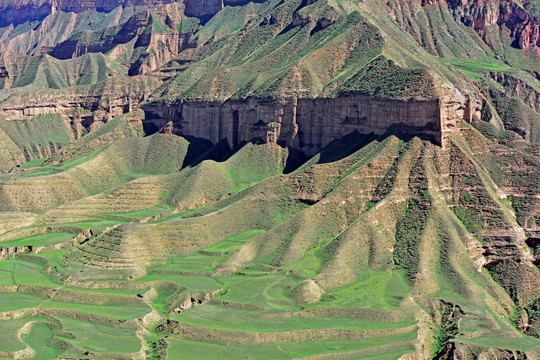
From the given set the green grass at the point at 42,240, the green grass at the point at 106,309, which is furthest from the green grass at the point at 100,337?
the green grass at the point at 42,240

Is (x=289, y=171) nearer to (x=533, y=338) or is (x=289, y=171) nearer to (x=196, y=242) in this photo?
(x=196, y=242)

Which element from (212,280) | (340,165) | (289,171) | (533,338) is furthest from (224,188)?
(533,338)

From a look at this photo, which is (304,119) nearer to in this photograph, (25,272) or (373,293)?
(373,293)

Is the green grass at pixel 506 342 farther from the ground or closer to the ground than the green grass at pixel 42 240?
closer to the ground

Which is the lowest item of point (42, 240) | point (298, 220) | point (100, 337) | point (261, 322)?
point (100, 337)

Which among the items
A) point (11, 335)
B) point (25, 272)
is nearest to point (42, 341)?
point (11, 335)

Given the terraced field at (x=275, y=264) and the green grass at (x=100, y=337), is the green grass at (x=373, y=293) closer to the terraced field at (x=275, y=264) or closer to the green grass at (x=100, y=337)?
the terraced field at (x=275, y=264)

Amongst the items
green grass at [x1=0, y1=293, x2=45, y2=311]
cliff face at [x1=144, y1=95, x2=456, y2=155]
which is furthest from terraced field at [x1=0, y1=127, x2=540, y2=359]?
cliff face at [x1=144, y1=95, x2=456, y2=155]
